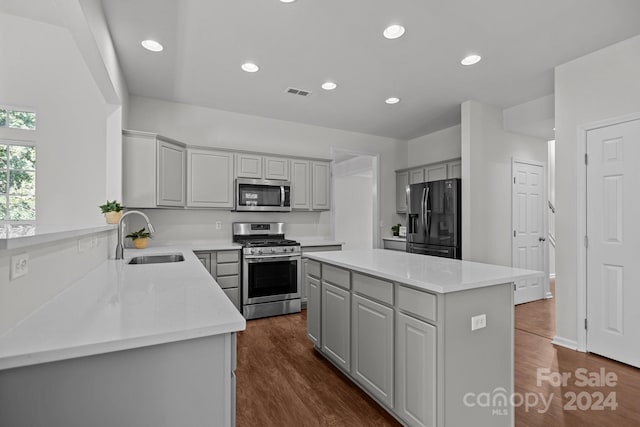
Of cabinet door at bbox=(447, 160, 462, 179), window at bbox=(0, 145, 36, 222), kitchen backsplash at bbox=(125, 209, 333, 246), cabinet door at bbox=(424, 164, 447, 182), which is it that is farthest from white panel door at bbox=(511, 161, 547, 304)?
window at bbox=(0, 145, 36, 222)

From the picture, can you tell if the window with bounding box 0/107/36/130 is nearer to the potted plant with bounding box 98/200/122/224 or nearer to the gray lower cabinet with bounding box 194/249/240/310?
the potted plant with bounding box 98/200/122/224

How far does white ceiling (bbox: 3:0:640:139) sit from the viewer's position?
2.21 metres

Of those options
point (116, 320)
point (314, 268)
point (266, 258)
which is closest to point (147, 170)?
point (266, 258)

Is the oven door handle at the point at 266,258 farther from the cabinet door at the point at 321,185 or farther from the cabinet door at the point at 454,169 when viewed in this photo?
the cabinet door at the point at 454,169

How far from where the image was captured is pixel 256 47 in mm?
2709

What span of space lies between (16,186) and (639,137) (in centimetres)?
634

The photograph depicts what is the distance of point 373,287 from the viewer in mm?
2031

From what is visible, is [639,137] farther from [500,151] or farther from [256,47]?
[256,47]

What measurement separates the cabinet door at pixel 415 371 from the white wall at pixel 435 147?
3.88 metres

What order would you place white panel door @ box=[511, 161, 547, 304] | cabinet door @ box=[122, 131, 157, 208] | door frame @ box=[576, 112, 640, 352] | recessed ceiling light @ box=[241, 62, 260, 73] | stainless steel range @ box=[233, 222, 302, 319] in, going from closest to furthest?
door frame @ box=[576, 112, 640, 352] < recessed ceiling light @ box=[241, 62, 260, 73] < cabinet door @ box=[122, 131, 157, 208] < stainless steel range @ box=[233, 222, 302, 319] < white panel door @ box=[511, 161, 547, 304]

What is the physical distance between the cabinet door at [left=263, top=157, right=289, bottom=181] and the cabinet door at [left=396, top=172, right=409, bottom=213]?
224 centimetres

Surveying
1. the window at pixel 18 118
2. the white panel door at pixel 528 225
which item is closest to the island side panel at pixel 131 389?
the window at pixel 18 118

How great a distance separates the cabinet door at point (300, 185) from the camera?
177 inches

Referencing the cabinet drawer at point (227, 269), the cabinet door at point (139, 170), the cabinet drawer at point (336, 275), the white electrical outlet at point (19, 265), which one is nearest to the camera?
the white electrical outlet at point (19, 265)
